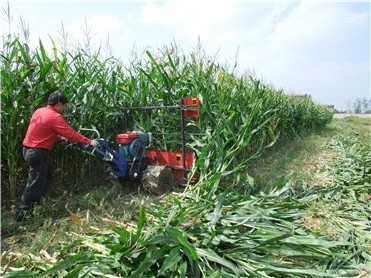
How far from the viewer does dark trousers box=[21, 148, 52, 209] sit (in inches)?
149

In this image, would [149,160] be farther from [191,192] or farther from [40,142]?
[40,142]

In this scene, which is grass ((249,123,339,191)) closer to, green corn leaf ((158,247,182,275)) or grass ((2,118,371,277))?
grass ((2,118,371,277))

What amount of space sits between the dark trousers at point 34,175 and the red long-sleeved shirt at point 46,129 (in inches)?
3.4

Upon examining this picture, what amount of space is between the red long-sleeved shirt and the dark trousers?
85 millimetres

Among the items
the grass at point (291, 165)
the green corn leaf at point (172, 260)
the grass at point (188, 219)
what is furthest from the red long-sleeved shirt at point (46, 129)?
the grass at point (291, 165)

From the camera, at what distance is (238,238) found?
2.54 m

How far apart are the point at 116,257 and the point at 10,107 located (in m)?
2.57

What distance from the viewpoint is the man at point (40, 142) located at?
12.4 feet

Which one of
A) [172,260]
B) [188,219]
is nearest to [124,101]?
[188,219]

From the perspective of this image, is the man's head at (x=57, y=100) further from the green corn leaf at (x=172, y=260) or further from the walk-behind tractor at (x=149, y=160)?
the green corn leaf at (x=172, y=260)

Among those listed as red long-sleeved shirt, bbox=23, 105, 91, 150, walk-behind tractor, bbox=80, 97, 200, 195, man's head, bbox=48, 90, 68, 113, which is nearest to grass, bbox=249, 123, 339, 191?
walk-behind tractor, bbox=80, 97, 200, 195

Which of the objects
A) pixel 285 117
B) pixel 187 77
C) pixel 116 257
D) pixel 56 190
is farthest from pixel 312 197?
pixel 285 117

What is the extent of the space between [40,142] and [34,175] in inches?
14.6

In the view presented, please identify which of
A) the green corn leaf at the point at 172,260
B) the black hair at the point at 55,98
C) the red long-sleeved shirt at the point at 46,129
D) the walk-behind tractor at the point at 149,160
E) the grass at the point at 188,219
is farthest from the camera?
the walk-behind tractor at the point at 149,160
